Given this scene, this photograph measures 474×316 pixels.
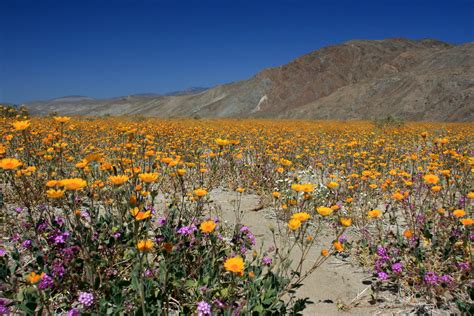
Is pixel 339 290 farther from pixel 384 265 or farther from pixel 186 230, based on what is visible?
pixel 186 230

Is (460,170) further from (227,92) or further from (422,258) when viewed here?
(227,92)

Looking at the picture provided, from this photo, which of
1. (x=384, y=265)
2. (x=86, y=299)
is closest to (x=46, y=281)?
(x=86, y=299)

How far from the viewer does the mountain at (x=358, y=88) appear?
37.8 meters

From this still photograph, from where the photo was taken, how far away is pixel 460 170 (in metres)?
6.02

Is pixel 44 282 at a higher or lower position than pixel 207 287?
higher

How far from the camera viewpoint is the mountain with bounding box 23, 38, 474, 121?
3784cm

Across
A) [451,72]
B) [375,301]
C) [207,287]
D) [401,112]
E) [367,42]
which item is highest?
[367,42]

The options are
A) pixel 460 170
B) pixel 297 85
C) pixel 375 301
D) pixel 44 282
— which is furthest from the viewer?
pixel 297 85

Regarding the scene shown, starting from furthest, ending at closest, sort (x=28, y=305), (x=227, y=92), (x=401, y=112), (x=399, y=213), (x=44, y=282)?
(x=227, y=92) → (x=401, y=112) → (x=399, y=213) → (x=44, y=282) → (x=28, y=305)

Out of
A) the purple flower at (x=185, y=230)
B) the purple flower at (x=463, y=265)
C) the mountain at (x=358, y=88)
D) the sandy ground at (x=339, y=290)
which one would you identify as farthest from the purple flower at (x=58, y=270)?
the mountain at (x=358, y=88)

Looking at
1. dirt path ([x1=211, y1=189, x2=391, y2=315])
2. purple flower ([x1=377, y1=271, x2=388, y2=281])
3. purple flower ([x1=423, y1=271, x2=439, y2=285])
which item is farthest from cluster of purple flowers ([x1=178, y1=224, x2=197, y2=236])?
purple flower ([x1=423, y1=271, x2=439, y2=285])

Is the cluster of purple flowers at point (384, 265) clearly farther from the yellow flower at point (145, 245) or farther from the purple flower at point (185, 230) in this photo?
the yellow flower at point (145, 245)

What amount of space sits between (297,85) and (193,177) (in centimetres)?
6246

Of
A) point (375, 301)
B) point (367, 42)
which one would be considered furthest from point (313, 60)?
point (375, 301)
